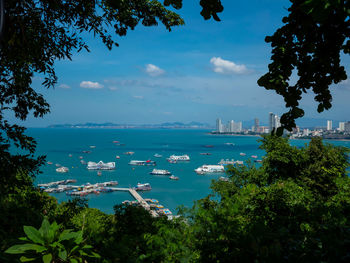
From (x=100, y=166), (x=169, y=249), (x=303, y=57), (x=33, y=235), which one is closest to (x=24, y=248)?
(x=33, y=235)

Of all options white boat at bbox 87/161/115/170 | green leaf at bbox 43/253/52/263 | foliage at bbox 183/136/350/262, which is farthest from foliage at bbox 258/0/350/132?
white boat at bbox 87/161/115/170

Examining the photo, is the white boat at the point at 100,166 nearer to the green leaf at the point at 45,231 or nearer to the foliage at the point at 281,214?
the foliage at the point at 281,214

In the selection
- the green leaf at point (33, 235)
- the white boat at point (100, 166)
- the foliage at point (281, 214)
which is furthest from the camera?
the white boat at point (100, 166)

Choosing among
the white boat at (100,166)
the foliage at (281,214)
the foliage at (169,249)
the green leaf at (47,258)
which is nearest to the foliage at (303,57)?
the foliage at (281,214)

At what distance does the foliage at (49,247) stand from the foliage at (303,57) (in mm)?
1392

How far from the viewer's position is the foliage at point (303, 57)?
1291mm

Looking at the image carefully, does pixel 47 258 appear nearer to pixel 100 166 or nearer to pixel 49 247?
pixel 49 247

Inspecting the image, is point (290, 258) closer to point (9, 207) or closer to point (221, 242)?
point (221, 242)

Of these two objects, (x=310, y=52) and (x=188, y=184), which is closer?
(x=310, y=52)

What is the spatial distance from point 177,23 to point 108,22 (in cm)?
114

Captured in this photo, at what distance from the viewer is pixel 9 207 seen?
2.65 m

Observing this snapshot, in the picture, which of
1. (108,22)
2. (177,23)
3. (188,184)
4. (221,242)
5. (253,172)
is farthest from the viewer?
(188,184)

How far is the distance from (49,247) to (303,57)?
1.79m

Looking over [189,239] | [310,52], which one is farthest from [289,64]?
[189,239]
